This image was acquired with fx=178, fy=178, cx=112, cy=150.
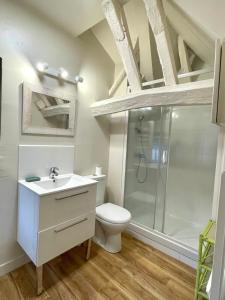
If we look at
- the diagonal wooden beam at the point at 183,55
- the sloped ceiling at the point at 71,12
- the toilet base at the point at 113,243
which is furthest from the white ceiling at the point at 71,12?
the toilet base at the point at 113,243

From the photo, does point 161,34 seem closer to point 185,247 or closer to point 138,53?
point 138,53

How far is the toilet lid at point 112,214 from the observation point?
1935 millimetres

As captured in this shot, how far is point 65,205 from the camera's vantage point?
5.13ft

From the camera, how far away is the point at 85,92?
224cm

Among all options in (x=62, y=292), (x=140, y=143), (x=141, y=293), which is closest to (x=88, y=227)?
(x=62, y=292)

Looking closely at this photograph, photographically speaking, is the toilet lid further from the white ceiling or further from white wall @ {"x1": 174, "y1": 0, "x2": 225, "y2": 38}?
the white ceiling

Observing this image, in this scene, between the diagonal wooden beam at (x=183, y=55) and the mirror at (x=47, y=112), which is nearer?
the mirror at (x=47, y=112)

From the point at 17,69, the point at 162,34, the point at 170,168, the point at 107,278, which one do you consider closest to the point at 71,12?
the point at 17,69

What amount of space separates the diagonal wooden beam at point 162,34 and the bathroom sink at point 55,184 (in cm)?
129

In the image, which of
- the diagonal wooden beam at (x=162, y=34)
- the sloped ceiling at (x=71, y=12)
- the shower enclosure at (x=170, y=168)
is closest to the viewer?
the diagonal wooden beam at (x=162, y=34)

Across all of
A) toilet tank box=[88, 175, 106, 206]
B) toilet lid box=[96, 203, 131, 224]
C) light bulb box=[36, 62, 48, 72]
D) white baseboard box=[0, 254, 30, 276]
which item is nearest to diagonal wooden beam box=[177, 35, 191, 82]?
light bulb box=[36, 62, 48, 72]

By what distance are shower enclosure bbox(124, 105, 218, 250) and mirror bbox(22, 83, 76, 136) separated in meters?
0.90

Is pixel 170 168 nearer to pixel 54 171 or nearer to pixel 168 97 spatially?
pixel 168 97

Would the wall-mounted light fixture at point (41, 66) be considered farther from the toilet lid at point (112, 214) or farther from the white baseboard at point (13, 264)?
the white baseboard at point (13, 264)
